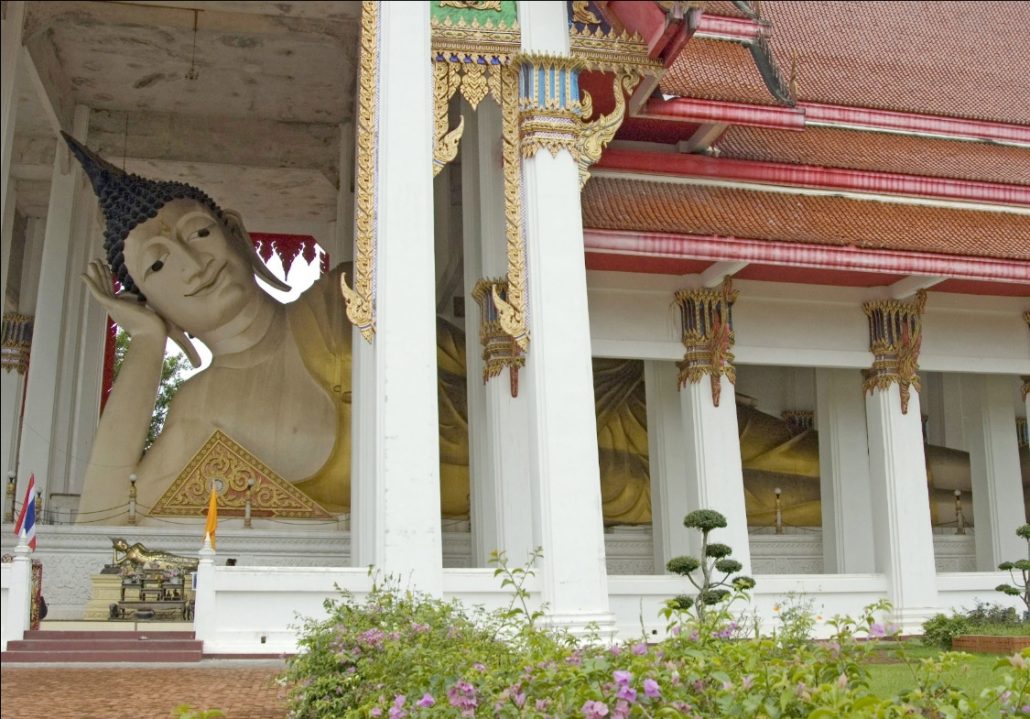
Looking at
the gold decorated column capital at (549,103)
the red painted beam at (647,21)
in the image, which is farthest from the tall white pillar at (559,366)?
the red painted beam at (647,21)

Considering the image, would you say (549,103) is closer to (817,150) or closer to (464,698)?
(817,150)

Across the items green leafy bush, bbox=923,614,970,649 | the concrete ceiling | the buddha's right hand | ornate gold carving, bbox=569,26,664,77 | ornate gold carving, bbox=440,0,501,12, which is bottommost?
green leafy bush, bbox=923,614,970,649

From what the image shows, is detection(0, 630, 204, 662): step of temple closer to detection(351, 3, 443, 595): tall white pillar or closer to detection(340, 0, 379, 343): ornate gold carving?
detection(351, 3, 443, 595): tall white pillar

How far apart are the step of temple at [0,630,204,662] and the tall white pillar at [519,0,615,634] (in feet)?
8.66

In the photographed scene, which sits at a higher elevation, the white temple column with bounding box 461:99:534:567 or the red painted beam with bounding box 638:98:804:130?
the red painted beam with bounding box 638:98:804:130

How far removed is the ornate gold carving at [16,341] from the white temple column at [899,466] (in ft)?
34.6

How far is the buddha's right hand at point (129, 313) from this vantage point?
1276 cm

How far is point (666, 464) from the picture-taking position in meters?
12.4

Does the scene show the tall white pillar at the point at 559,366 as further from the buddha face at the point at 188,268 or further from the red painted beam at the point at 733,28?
the buddha face at the point at 188,268

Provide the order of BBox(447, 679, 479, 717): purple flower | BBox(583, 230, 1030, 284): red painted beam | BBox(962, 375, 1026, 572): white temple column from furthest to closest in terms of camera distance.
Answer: BBox(962, 375, 1026, 572): white temple column < BBox(583, 230, 1030, 284): red painted beam < BBox(447, 679, 479, 717): purple flower

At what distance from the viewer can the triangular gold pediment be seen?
38.7 feet

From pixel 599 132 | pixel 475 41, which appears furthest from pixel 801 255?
pixel 475 41

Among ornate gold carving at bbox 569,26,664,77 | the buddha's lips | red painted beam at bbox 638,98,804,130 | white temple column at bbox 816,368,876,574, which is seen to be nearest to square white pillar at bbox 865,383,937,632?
white temple column at bbox 816,368,876,574

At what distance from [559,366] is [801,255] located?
3.70m
